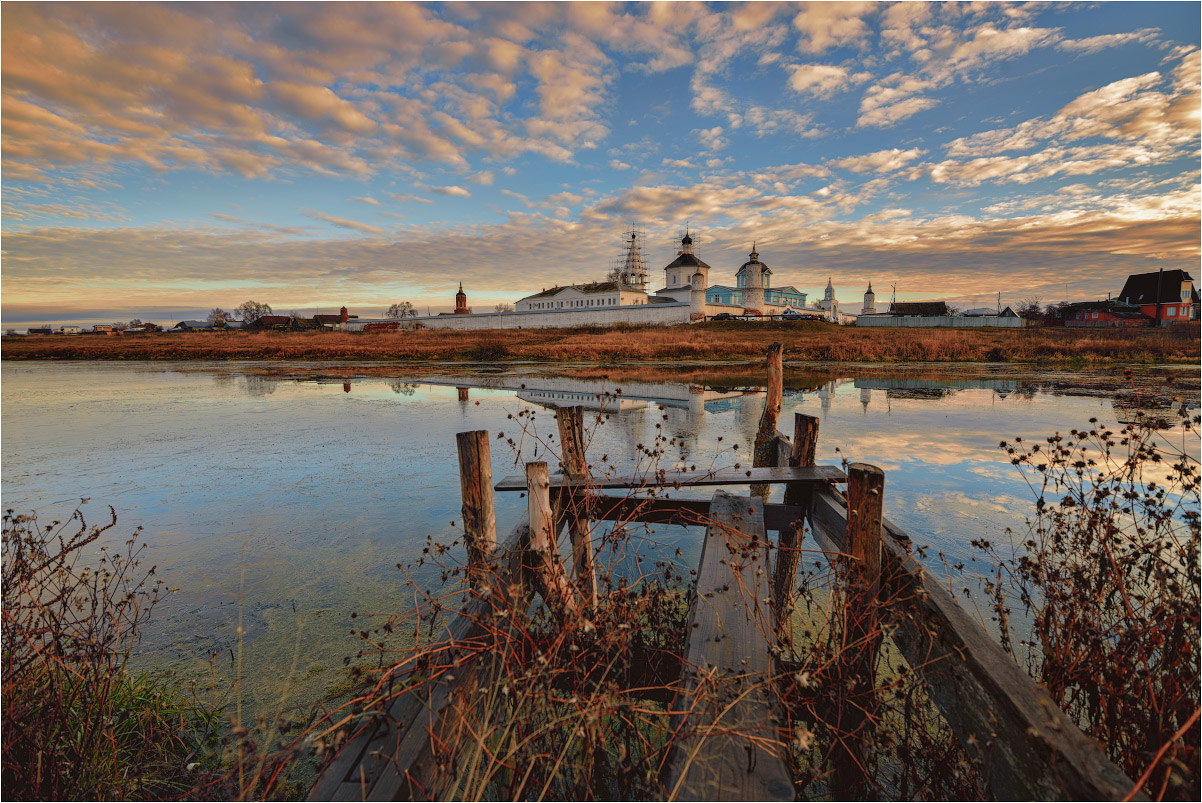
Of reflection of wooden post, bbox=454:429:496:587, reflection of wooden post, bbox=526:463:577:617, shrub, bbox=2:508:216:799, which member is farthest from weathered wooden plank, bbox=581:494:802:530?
shrub, bbox=2:508:216:799

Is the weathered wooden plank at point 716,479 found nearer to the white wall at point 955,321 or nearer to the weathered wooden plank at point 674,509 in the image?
the weathered wooden plank at point 674,509

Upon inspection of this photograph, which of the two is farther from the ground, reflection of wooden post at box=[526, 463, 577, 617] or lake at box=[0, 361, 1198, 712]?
reflection of wooden post at box=[526, 463, 577, 617]

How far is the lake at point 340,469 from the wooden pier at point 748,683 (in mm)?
1018

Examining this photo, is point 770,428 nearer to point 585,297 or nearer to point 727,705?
point 727,705

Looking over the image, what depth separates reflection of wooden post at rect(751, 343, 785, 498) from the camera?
7.64 metres

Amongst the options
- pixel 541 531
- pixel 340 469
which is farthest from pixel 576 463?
pixel 340 469

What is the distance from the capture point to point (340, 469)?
952 centimetres

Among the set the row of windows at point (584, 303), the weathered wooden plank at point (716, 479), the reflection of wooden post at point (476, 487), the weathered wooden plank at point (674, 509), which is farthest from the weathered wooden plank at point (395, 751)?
the row of windows at point (584, 303)

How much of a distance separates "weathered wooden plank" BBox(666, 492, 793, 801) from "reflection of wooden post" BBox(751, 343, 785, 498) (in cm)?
319

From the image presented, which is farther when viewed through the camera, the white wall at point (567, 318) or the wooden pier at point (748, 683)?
the white wall at point (567, 318)

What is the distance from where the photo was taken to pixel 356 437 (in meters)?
12.0

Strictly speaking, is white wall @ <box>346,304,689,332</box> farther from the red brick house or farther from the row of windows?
the red brick house

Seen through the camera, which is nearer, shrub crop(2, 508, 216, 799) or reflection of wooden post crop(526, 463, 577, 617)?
shrub crop(2, 508, 216, 799)

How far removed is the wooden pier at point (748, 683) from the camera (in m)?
2.08
